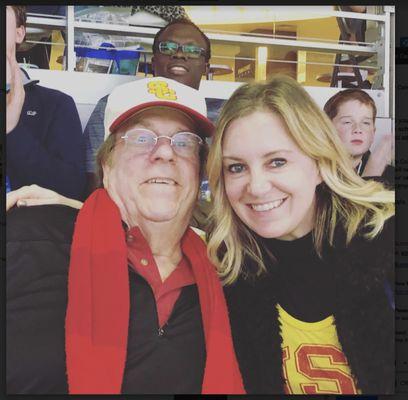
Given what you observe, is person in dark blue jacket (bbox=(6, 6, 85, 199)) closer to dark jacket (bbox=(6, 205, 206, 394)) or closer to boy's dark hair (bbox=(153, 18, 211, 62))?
dark jacket (bbox=(6, 205, 206, 394))

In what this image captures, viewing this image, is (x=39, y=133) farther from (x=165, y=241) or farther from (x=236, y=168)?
(x=236, y=168)

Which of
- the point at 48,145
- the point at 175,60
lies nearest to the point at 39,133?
the point at 48,145

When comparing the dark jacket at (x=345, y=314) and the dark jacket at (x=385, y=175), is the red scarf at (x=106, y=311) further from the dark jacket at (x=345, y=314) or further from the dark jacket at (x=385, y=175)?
the dark jacket at (x=385, y=175)

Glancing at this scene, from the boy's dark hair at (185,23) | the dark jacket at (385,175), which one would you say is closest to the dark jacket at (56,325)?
the boy's dark hair at (185,23)

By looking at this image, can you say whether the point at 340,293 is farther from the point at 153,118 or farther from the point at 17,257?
the point at 17,257

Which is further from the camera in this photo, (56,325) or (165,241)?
(165,241)

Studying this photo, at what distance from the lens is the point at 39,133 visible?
14.3 feet

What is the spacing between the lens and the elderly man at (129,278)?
4.23 meters

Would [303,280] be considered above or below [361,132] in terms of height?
below

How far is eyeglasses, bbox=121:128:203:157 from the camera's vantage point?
429cm

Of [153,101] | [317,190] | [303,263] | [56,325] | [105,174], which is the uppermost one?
[153,101]

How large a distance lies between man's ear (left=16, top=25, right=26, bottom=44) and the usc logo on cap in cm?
88

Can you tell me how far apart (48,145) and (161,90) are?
0.81 meters

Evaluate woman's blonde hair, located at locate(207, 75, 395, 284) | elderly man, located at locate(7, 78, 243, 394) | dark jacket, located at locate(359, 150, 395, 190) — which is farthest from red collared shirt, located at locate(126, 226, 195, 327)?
dark jacket, located at locate(359, 150, 395, 190)
